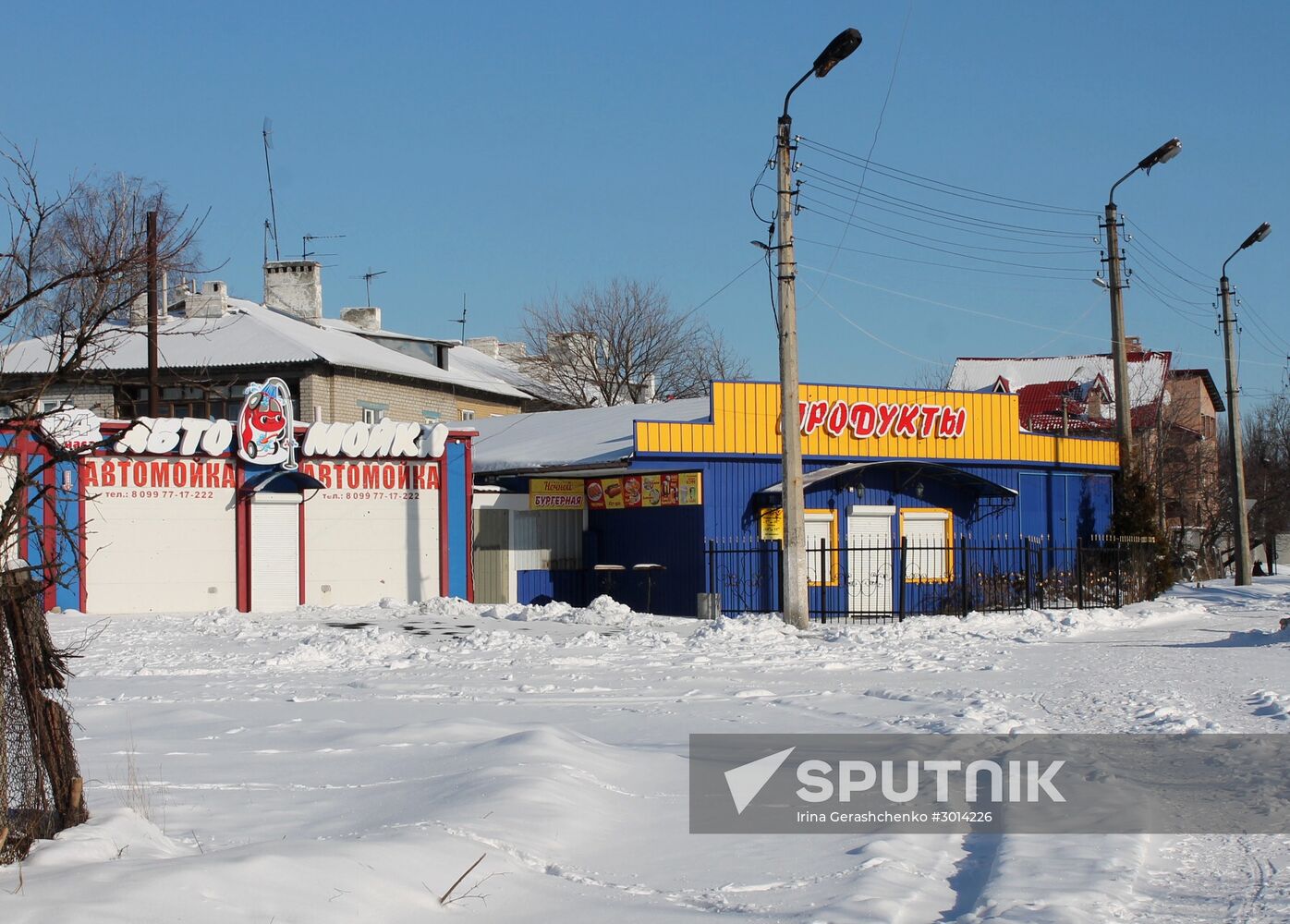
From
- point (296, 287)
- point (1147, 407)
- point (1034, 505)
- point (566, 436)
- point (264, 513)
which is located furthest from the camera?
point (1147, 407)

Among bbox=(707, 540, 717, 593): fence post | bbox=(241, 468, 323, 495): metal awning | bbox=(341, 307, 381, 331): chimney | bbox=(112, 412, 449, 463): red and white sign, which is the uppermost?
bbox=(341, 307, 381, 331): chimney

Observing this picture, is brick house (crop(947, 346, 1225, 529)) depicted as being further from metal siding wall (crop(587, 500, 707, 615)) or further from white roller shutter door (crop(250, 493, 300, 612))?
white roller shutter door (crop(250, 493, 300, 612))

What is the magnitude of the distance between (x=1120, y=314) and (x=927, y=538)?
6726 millimetres

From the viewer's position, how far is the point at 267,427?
25.4m

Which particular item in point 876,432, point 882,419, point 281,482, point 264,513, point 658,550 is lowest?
point 658,550

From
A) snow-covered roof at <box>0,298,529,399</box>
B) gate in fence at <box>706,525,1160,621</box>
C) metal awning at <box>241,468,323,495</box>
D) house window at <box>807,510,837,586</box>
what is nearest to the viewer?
metal awning at <box>241,468,323,495</box>

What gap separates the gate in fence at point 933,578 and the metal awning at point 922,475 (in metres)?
1.30

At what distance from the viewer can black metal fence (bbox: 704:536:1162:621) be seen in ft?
87.5

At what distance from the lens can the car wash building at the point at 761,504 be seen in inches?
1070

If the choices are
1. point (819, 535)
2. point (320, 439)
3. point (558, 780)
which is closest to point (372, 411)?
point (320, 439)

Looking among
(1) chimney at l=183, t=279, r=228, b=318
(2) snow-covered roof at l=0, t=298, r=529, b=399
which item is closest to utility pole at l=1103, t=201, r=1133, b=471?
(2) snow-covered roof at l=0, t=298, r=529, b=399

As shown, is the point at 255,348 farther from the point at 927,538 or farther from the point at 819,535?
the point at 927,538

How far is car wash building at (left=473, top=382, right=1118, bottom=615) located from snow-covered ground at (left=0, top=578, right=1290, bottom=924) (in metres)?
7.98

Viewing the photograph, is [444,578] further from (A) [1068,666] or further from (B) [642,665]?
(A) [1068,666]
